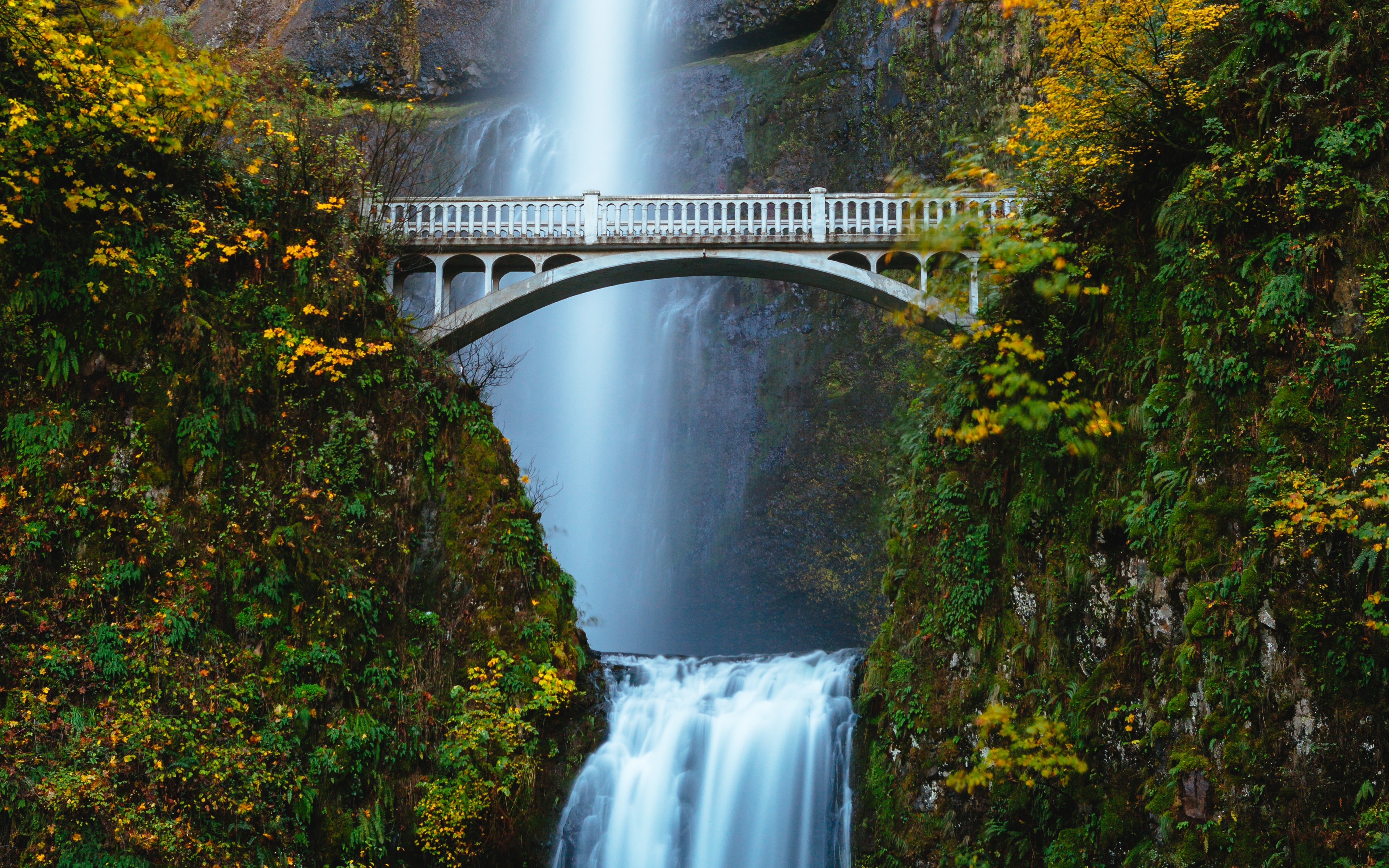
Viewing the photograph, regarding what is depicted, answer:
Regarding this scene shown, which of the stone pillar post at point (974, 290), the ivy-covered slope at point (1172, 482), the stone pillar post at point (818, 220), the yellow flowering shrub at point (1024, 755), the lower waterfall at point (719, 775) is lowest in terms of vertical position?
the lower waterfall at point (719, 775)

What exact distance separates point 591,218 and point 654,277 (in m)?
1.43

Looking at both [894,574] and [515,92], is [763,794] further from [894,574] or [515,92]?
[515,92]

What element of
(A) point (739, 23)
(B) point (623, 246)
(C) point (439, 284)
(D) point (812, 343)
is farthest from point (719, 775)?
(A) point (739, 23)

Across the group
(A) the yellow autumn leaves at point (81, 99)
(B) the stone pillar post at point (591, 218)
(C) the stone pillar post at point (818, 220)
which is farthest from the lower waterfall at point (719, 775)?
(A) the yellow autumn leaves at point (81, 99)

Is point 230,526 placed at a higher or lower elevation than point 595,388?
lower

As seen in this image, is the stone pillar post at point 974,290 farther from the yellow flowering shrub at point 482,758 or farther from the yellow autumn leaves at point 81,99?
the yellow autumn leaves at point 81,99

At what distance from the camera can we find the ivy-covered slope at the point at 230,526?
33.8 ft

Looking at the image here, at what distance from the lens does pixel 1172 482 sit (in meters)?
8.05

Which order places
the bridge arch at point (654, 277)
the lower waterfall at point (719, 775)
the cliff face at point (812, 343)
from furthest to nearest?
the cliff face at point (812, 343), the bridge arch at point (654, 277), the lower waterfall at point (719, 775)

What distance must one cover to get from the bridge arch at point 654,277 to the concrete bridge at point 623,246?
2cm

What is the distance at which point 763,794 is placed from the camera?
12.4 m

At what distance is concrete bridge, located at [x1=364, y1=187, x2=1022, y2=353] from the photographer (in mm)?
15141

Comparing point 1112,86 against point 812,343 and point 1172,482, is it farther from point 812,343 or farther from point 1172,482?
point 812,343

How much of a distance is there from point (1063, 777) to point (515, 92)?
92.9 ft
